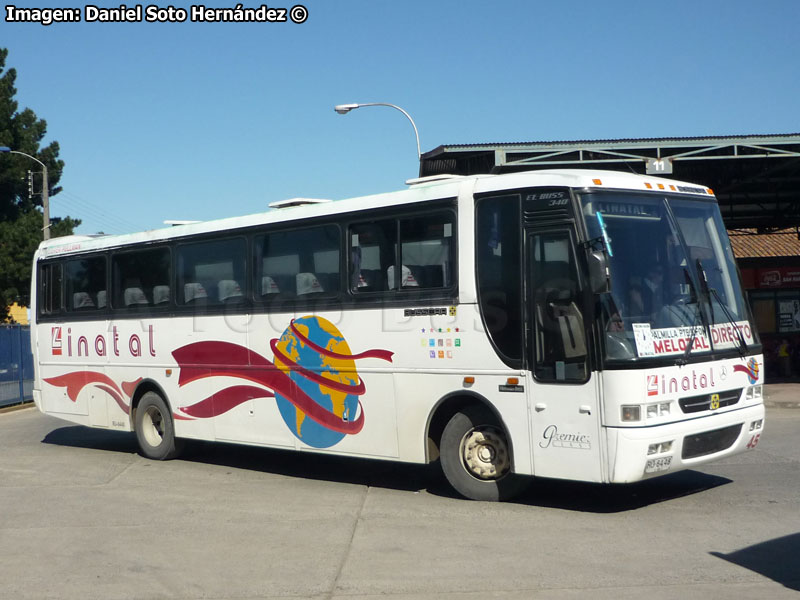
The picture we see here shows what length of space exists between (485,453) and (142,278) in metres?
6.46

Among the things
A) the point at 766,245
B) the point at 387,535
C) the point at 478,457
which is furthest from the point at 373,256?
the point at 766,245

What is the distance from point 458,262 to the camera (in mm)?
9516

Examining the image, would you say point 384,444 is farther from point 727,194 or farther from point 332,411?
point 727,194

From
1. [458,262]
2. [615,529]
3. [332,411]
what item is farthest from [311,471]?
[615,529]

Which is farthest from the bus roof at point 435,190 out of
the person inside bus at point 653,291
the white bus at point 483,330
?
the person inside bus at point 653,291

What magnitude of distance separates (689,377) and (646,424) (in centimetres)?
71

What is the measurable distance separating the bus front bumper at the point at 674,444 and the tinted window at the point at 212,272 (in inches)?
221

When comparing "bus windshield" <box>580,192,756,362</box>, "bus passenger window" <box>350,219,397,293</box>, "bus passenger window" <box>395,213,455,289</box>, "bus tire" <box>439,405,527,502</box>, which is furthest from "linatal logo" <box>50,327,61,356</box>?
"bus windshield" <box>580,192,756,362</box>

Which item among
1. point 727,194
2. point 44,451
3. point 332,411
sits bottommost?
point 44,451

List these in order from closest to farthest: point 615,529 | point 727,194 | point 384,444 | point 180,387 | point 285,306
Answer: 1. point 615,529
2. point 384,444
3. point 285,306
4. point 180,387
5. point 727,194

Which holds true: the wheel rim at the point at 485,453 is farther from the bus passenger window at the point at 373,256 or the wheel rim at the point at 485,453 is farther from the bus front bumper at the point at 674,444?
the bus passenger window at the point at 373,256

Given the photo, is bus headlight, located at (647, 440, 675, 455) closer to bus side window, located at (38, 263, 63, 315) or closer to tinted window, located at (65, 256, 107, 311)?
tinted window, located at (65, 256, 107, 311)

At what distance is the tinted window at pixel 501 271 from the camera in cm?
903

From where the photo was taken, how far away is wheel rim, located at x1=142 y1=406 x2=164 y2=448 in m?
13.8
